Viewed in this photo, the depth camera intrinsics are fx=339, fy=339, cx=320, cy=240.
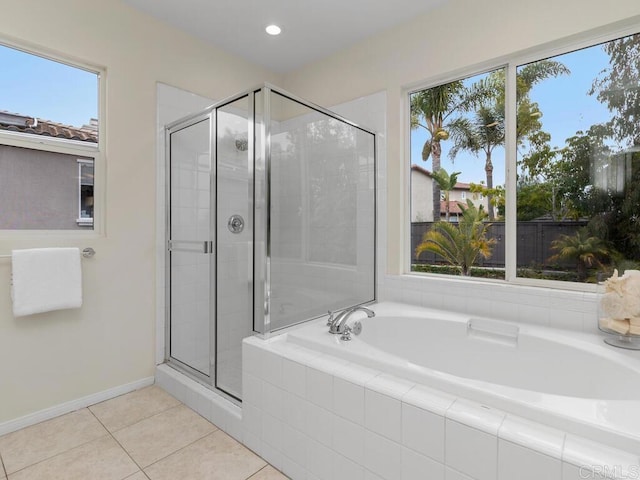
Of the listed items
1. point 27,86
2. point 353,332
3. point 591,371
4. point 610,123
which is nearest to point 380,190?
point 353,332

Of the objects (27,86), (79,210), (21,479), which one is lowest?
(21,479)

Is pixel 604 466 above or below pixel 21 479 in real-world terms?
above

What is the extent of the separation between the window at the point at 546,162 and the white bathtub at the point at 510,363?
0.45 metres

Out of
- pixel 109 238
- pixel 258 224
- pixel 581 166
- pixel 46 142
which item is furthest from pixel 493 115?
pixel 46 142

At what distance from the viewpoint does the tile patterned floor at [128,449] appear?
1.56m

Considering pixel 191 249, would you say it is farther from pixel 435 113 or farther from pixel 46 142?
pixel 435 113

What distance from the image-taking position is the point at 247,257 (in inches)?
75.0

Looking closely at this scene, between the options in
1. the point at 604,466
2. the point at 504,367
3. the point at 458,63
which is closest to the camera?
the point at 604,466

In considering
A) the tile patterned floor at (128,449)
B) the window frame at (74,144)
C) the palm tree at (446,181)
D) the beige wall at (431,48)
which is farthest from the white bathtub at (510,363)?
the window frame at (74,144)

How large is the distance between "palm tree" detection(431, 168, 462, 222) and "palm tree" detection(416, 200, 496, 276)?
4.1 inches

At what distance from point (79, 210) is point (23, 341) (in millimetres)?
801

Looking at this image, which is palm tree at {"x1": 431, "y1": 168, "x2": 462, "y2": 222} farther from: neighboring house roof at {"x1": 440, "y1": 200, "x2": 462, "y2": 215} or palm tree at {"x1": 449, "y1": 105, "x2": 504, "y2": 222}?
palm tree at {"x1": 449, "y1": 105, "x2": 504, "y2": 222}

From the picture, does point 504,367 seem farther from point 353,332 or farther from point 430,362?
point 353,332

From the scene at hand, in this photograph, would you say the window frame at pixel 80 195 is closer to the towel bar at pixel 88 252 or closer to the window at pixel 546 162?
the towel bar at pixel 88 252
